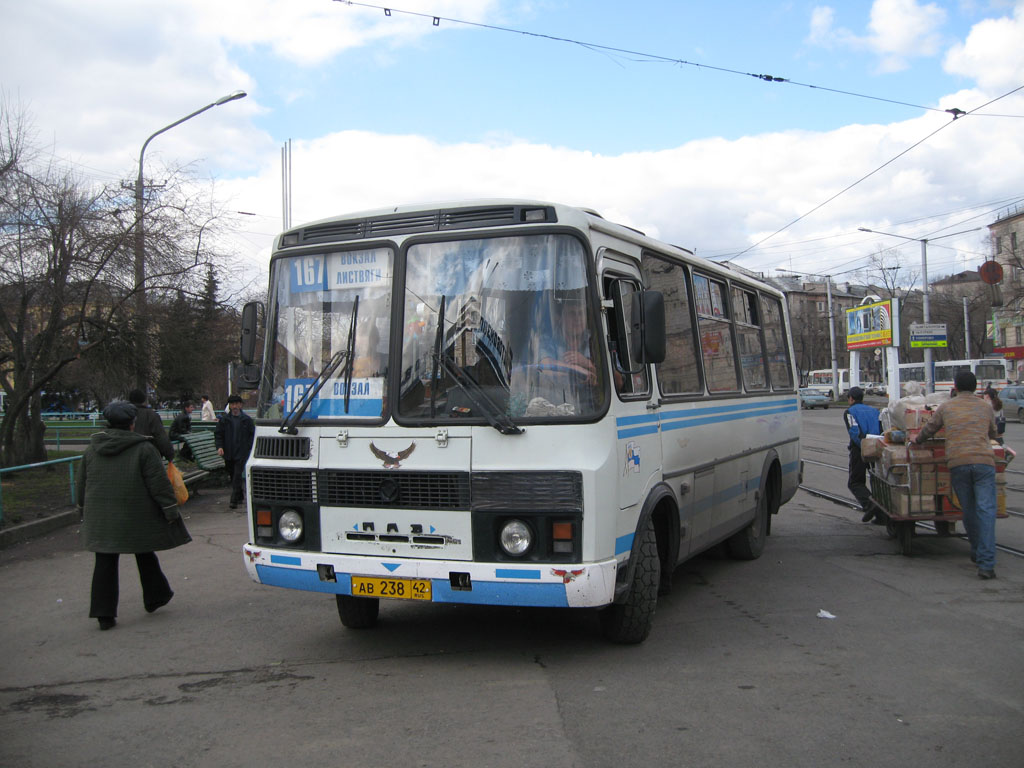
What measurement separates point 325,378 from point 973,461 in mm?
5669

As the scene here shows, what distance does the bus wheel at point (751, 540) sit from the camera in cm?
904

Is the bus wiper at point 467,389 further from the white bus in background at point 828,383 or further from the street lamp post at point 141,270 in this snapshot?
the white bus in background at point 828,383

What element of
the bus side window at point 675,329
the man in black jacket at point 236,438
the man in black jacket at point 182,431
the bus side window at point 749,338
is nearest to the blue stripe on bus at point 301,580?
the bus side window at point 675,329

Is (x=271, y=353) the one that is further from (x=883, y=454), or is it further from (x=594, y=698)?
(x=883, y=454)

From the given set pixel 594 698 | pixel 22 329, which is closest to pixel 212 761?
pixel 594 698

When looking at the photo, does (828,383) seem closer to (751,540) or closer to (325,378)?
(751,540)

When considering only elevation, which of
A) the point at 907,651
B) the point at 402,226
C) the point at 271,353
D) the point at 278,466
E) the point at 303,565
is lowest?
the point at 907,651

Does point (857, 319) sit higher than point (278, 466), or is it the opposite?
point (857, 319)

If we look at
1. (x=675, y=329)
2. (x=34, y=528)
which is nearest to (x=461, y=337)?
(x=675, y=329)

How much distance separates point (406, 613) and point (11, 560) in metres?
5.38

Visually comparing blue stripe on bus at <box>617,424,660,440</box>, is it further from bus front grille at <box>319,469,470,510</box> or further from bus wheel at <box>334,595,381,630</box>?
bus wheel at <box>334,595,381,630</box>

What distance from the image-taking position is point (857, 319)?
55781 millimetres

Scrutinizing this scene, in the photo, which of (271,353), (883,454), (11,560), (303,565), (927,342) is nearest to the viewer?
(303,565)

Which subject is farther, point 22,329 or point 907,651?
point 22,329
